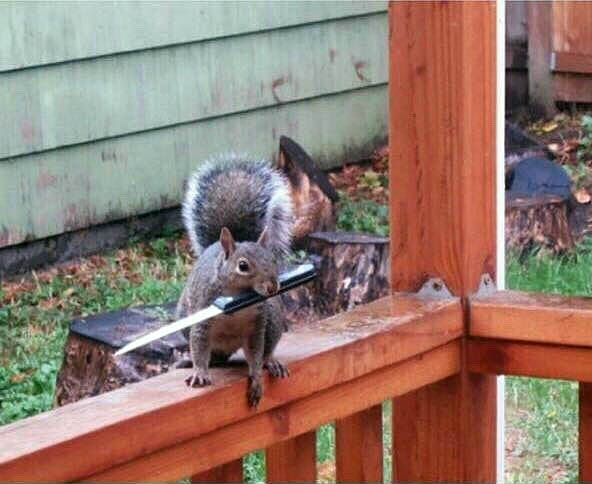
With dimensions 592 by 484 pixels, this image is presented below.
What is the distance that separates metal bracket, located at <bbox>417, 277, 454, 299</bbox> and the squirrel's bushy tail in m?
0.24

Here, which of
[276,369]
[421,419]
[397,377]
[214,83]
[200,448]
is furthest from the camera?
[214,83]

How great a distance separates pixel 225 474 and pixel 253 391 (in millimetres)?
105

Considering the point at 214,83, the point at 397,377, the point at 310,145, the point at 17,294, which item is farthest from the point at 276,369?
the point at 310,145

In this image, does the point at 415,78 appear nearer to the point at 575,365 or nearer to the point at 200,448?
the point at 575,365

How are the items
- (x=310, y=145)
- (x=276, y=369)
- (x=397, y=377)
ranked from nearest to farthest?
(x=276, y=369)
(x=397, y=377)
(x=310, y=145)

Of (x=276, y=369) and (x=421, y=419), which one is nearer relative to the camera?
(x=276, y=369)

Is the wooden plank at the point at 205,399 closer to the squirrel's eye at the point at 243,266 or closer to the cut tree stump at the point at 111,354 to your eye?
the squirrel's eye at the point at 243,266

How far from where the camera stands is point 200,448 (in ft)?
5.17

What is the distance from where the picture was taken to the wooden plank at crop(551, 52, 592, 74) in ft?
20.3

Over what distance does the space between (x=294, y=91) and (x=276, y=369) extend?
13.9 feet

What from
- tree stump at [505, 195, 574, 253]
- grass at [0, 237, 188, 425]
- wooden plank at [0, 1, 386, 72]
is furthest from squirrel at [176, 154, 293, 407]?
wooden plank at [0, 1, 386, 72]

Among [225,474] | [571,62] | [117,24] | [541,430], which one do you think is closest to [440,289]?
[225,474]

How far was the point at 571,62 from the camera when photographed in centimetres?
627

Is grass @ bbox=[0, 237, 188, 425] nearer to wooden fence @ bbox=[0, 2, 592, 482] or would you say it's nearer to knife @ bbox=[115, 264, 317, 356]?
wooden fence @ bbox=[0, 2, 592, 482]
